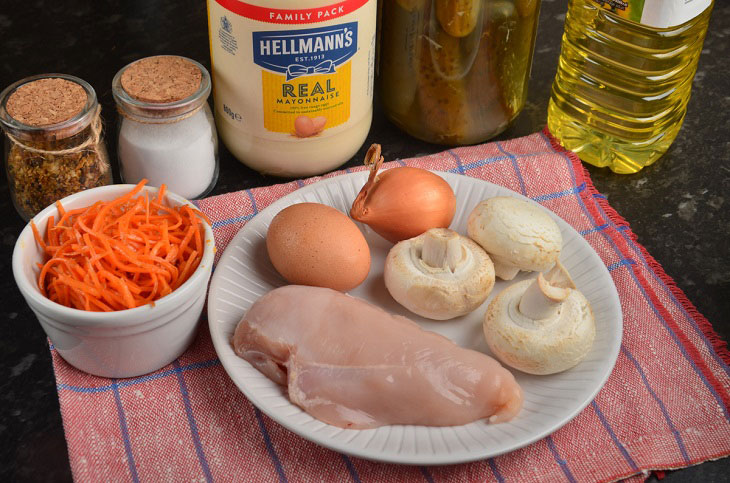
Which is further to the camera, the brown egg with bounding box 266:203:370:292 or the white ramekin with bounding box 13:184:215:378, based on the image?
the brown egg with bounding box 266:203:370:292

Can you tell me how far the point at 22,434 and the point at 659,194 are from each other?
1028mm

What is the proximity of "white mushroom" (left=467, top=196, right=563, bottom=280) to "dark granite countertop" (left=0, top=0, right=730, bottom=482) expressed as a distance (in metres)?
0.25

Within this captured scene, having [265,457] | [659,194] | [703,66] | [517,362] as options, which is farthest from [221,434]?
[703,66]

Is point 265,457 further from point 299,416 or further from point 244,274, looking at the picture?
point 244,274

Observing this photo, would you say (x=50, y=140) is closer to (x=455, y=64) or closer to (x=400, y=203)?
(x=400, y=203)

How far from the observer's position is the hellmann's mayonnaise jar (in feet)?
3.85

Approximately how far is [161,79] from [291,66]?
191mm

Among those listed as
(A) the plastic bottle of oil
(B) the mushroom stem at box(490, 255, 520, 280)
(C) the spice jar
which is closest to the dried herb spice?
(C) the spice jar

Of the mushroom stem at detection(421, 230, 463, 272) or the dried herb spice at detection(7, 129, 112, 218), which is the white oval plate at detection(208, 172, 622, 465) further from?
the dried herb spice at detection(7, 129, 112, 218)

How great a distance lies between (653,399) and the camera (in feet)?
3.51

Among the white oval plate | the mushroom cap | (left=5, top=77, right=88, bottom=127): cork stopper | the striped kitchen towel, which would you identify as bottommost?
the striped kitchen towel

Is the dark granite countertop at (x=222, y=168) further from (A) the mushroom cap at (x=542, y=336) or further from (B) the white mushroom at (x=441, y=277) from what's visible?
(B) the white mushroom at (x=441, y=277)

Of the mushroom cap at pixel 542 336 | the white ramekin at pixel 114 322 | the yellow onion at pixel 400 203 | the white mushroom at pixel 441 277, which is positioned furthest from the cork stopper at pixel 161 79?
the mushroom cap at pixel 542 336

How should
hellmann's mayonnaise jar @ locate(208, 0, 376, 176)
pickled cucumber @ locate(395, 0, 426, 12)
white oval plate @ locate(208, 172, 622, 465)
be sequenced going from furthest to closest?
pickled cucumber @ locate(395, 0, 426, 12) → hellmann's mayonnaise jar @ locate(208, 0, 376, 176) → white oval plate @ locate(208, 172, 622, 465)
